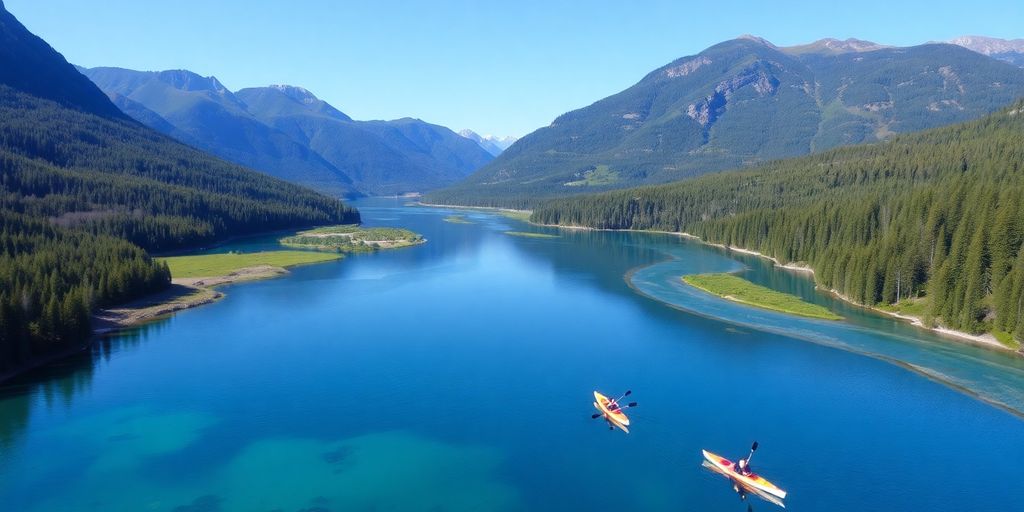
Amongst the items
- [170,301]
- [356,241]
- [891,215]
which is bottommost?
[170,301]

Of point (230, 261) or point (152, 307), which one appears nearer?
point (152, 307)

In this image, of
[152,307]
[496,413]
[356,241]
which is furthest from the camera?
[356,241]

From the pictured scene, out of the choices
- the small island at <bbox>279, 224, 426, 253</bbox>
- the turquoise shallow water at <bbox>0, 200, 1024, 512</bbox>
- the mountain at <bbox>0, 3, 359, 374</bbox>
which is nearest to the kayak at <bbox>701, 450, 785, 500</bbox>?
the turquoise shallow water at <bbox>0, 200, 1024, 512</bbox>

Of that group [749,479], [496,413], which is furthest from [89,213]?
[749,479]

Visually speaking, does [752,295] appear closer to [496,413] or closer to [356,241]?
[496,413]

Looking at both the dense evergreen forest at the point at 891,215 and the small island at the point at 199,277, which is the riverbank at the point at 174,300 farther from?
the dense evergreen forest at the point at 891,215

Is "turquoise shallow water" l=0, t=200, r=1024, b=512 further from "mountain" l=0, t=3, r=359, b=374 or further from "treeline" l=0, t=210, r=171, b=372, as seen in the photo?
"mountain" l=0, t=3, r=359, b=374

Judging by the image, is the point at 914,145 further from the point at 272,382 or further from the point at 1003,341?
the point at 272,382
